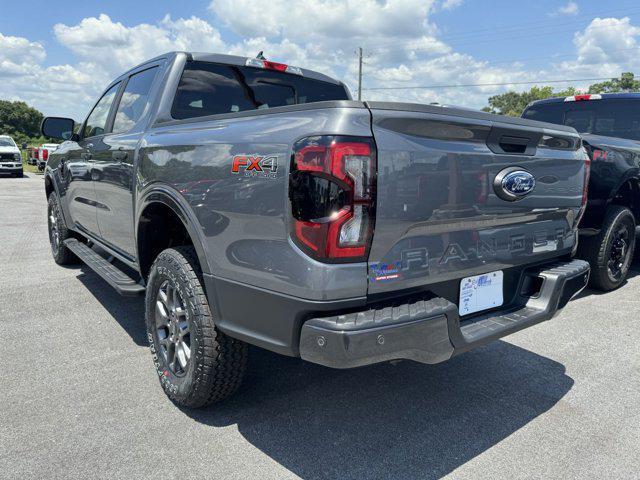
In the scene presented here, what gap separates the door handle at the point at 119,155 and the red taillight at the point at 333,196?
190cm

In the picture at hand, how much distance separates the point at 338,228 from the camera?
1902 millimetres

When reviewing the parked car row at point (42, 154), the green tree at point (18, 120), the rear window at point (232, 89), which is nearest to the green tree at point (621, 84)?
the parked car row at point (42, 154)

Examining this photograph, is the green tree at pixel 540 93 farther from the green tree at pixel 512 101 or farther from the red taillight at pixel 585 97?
the red taillight at pixel 585 97

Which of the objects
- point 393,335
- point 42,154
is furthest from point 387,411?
point 42,154

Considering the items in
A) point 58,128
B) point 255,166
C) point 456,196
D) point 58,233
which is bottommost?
point 58,233

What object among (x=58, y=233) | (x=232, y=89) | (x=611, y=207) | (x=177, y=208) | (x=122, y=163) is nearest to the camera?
(x=177, y=208)

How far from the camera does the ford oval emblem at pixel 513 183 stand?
7.81ft

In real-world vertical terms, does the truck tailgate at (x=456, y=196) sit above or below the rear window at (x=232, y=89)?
below

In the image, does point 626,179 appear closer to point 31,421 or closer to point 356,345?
point 356,345

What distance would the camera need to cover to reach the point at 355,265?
76.5 inches

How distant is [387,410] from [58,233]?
4495 millimetres

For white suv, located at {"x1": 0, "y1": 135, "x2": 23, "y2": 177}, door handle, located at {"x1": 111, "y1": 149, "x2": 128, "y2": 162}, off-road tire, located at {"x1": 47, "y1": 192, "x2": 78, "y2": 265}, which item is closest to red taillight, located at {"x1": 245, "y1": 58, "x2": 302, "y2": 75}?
door handle, located at {"x1": 111, "y1": 149, "x2": 128, "y2": 162}

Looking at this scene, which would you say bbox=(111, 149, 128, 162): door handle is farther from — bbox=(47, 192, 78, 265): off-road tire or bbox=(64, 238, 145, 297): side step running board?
bbox=(47, 192, 78, 265): off-road tire

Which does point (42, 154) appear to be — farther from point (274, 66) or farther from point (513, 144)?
→ point (513, 144)
